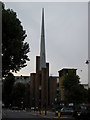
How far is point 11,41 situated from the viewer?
109 ft

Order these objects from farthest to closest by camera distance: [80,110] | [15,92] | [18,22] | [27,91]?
[27,91], [15,92], [80,110], [18,22]

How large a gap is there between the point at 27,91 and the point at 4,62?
387 ft

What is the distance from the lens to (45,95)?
433 ft

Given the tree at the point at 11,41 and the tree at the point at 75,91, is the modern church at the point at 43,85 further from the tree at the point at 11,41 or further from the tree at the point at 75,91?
the tree at the point at 11,41

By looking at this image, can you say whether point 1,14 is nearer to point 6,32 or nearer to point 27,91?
point 6,32

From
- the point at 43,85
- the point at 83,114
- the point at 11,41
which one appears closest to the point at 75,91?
the point at 83,114

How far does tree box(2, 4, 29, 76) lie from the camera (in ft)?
107

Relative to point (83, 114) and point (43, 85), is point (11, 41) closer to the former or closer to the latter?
point (83, 114)

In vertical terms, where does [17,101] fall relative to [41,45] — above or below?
below

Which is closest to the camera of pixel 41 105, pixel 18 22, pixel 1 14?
pixel 1 14

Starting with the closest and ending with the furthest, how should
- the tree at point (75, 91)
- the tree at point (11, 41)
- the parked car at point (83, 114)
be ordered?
the tree at point (11, 41) < the parked car at point (83, 114) < the tree at point (75, 91)

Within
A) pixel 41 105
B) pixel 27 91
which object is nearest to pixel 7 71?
pixel 41 105

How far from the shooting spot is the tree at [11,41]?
32750 mm

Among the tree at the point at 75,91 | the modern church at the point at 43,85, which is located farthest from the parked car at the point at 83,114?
the modern church at the point at 43,85
